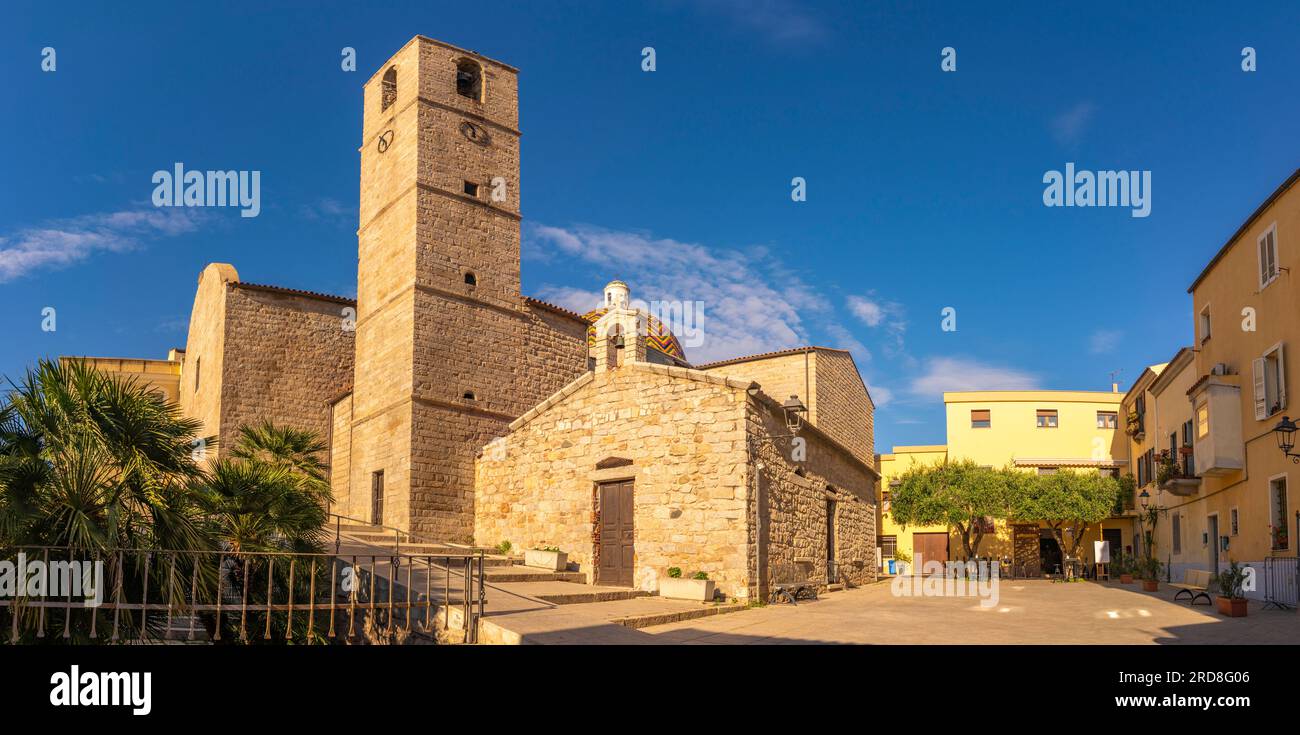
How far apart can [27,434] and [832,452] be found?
→ 56.1ft

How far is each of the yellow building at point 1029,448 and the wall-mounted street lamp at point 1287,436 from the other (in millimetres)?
22073

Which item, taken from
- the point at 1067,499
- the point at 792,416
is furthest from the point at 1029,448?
the point at 792,416

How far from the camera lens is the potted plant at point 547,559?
1783 centimetres

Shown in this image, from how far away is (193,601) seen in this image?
930 centimetres

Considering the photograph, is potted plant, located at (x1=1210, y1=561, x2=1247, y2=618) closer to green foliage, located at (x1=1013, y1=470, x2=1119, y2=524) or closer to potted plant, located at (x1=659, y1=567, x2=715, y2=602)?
potted plant, located at (x1=659, y1=567, x2=715, y2=602)

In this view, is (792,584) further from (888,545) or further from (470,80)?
(888,545)

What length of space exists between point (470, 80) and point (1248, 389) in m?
19.2

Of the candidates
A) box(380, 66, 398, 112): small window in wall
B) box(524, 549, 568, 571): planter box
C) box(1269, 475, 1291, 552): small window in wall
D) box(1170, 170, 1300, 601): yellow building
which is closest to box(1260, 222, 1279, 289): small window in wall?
box(1170, 170, 1300, 601): yellow building

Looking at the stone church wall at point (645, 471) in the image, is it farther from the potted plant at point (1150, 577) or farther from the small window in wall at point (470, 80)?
the potted plant at point (1150, 577)

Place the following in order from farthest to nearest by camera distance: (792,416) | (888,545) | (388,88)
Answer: (888,545) → (388,88) → (792,416)

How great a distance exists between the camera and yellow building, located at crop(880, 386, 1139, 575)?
1516 inches

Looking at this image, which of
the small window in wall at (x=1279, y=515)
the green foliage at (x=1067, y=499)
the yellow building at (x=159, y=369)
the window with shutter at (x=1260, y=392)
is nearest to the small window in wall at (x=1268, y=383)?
the window with shutter at (x=1260, y=392)

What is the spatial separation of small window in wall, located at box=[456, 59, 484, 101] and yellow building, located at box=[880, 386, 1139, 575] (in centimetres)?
2412
